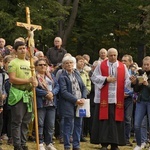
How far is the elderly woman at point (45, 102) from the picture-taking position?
1012 cm

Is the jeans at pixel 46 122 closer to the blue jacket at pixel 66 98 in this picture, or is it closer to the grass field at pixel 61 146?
the blue jacket at pixel 66 98

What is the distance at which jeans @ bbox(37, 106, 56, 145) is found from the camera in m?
10.1

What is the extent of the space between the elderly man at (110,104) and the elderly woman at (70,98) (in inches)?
22.9

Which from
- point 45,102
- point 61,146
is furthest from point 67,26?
point 45,102

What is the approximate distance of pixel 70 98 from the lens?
33.9 feet

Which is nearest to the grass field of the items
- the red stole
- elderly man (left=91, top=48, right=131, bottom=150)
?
elderly man (left=91, top=48, right=131, bottom=150)

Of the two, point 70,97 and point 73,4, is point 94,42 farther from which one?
point 70,97

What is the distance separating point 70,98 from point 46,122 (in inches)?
26.9

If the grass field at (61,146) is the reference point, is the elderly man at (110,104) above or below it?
above

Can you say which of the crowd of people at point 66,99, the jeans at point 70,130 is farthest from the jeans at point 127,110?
the jeans at point 70,130

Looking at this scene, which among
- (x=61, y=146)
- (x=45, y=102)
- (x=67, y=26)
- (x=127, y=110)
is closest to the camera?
(x=45, y=102)

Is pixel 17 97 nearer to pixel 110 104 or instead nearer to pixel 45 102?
pixel 45 102

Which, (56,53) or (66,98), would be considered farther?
(56,53)

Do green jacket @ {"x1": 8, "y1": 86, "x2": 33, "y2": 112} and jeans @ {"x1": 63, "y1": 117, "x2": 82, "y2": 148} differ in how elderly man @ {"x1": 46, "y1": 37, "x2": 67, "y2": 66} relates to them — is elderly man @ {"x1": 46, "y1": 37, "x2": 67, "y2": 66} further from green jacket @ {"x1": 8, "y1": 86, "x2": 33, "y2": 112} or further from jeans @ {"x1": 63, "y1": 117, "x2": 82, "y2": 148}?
green jacket @ {"x1": 8, "y1": 86, "x2": 33, "y2": 112}
